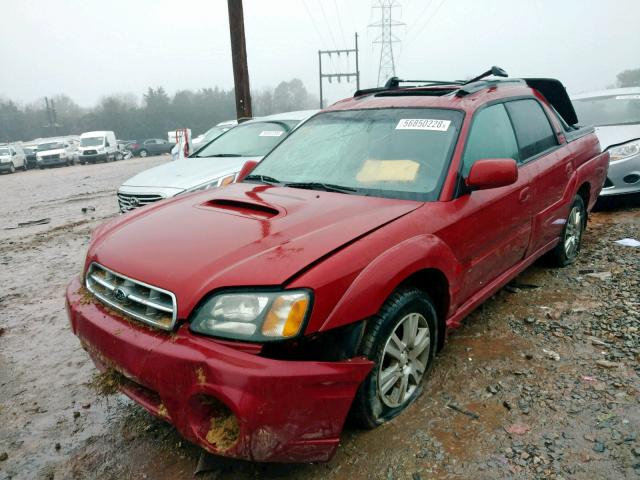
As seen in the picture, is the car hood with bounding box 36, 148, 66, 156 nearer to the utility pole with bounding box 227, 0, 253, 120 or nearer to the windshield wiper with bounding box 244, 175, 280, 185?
the utility pole with bounding box 227, 0, 253, 120

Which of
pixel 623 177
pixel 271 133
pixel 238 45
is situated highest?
pixel 238 45

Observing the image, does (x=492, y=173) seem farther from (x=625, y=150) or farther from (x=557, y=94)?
(x=625, y=150)

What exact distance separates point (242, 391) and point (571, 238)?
3.76 meters

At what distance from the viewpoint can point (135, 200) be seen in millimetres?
5852

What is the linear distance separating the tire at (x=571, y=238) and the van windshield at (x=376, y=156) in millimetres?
1970

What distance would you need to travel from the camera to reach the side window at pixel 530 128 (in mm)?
3523

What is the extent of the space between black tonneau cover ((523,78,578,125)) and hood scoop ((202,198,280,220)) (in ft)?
11.5

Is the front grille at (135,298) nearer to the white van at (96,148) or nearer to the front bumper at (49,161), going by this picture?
the front bumper at (49,161)

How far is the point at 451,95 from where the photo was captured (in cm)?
319

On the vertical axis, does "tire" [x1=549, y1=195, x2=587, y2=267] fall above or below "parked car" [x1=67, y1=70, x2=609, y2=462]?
below

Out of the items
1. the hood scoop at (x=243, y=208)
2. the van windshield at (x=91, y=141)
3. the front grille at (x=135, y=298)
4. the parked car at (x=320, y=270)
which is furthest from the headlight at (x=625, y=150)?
the van windshield at (x=91, y=141)

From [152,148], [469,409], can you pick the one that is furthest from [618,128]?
[152,148]

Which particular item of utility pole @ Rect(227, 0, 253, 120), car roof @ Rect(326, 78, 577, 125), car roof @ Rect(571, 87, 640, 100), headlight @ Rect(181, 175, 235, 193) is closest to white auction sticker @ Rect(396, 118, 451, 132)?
car roof @ Rect(326, 78, 577, 125)

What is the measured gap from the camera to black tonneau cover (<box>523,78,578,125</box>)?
492cm
